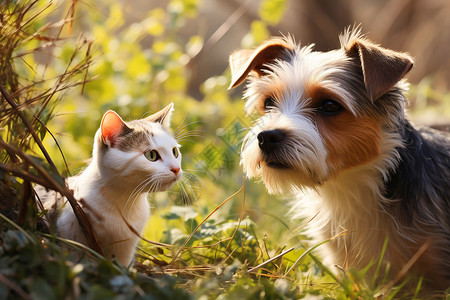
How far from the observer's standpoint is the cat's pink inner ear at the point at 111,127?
7.33 feet

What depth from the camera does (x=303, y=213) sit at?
347 centimetres

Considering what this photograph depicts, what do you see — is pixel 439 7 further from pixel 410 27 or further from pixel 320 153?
pixel 320 153

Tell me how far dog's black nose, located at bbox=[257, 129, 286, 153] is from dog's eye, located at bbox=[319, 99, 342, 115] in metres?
0.35

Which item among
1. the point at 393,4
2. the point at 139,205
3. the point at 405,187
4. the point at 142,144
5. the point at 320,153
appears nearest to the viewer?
the point at 142,144

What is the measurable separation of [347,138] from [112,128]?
1.31m

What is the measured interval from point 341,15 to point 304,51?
6434mm

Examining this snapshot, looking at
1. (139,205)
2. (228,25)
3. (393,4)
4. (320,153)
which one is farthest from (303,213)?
(393,4)

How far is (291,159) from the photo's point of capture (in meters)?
2.70

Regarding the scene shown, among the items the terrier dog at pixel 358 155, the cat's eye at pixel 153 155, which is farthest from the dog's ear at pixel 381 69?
the cat's eye at pixel 153 155

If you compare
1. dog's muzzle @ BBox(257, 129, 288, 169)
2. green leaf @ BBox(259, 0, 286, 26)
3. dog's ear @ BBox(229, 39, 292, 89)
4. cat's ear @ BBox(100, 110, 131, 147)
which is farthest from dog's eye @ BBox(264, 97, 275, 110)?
green leaf @ BBox(259, 0, 286, 26)

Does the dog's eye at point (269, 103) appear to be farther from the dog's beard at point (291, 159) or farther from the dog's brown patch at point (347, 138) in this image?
the dog's brown patch at point (347, 138)

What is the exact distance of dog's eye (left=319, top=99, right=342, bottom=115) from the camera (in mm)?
2879

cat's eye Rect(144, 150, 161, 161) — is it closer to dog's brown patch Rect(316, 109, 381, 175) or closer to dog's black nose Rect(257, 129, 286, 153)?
dog's black nose Rect(257, 129, 286, 153)

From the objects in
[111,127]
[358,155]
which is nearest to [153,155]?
[111,127]
